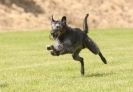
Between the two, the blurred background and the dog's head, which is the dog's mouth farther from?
the blurred background

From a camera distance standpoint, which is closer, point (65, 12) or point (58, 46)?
point (58, 46)


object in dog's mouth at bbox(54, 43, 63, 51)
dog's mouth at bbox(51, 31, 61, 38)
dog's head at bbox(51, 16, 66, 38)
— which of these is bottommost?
object in dog's mouth at bbox(54, 43, 63, 51)

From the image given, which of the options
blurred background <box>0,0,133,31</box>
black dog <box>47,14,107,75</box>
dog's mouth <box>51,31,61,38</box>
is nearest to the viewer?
dog's mouth <box>51,31,61,38</box>

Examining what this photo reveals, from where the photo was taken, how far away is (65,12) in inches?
1908

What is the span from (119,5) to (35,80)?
128ft

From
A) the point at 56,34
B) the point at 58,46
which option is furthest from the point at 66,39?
the point at 56,34

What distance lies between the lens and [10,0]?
47.2 meters

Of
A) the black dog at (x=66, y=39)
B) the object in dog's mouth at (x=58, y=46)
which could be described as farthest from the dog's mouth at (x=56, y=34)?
the object in dog's mouth at (x=58, y=46)

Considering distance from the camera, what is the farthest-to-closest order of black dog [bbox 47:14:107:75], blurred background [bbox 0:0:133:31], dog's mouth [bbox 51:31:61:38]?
blurred background [bbox 0:0:133:31] → black dog [bbox 47:14:107:75] → dog's mouth [bbox 51:31:61:38]

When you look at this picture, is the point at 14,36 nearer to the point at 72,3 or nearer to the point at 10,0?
the point at 10,0

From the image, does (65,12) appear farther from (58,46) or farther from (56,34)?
(56,34)

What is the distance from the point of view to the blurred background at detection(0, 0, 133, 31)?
146 feet

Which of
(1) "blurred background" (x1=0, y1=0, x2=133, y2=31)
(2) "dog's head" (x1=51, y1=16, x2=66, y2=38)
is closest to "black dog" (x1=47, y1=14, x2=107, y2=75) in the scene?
(2) "dog's head" (x1=51, y1=16, x2=66, y2=38)

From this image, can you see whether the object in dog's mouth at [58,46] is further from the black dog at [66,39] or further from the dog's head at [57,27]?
the dog's head at [57,27]
